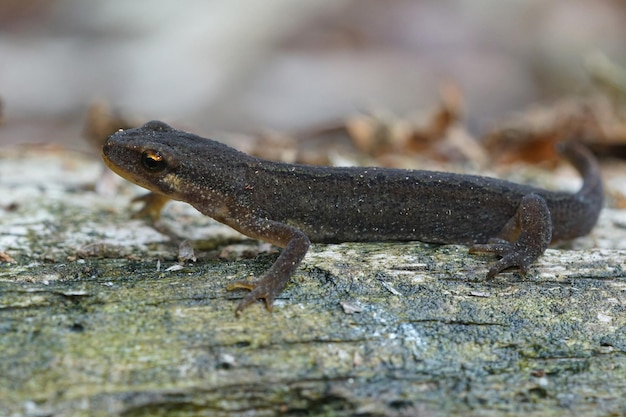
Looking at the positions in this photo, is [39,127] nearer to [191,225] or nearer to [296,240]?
[191,225]

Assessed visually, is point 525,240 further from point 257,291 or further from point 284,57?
point 284,57

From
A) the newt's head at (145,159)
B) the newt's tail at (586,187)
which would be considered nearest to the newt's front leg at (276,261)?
the newt's head at (145,159)

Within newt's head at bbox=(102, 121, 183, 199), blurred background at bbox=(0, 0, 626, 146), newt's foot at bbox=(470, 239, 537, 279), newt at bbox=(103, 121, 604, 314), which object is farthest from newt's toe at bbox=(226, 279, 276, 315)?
blurred background at bbox=(0, 0, 626, 146)

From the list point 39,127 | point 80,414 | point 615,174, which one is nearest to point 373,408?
point 80,414

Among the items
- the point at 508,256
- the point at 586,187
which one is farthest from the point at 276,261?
the point at 586,187

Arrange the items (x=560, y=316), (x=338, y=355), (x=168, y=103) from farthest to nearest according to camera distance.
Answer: (x=168, y=103) → (x=560, y=316) → (x=338, y=355)

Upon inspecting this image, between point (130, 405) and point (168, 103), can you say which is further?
point (168, 103)

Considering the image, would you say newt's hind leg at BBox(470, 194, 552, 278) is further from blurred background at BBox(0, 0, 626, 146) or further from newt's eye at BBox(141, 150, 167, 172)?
blurred background at BBox(0, 0, 626, 146)
